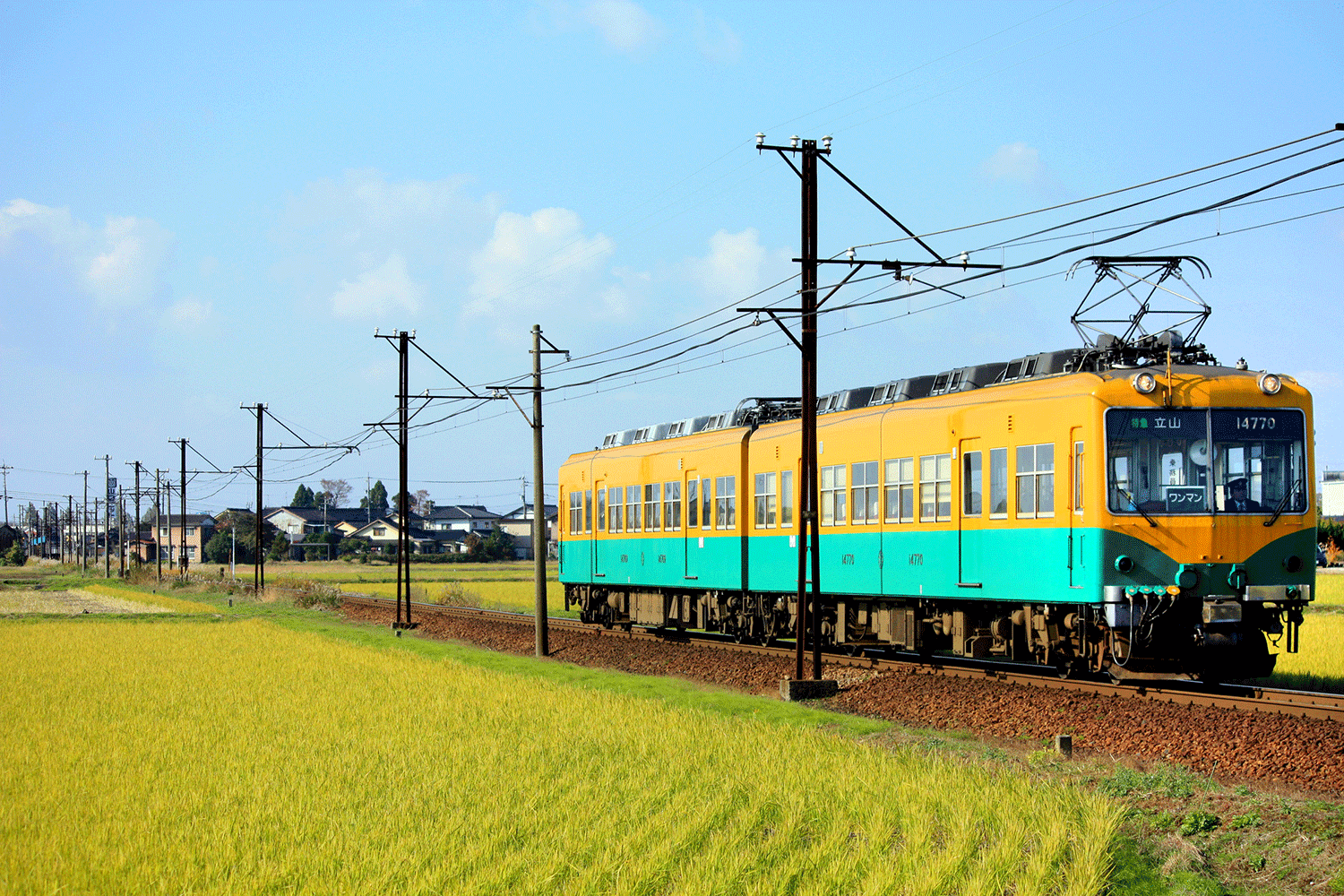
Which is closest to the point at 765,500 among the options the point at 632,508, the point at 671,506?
the point at 671,506

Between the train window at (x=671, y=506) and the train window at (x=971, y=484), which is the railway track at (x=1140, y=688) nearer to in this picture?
the train window at (x=971, y=484)

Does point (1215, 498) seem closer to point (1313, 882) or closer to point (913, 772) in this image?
point (913, 772)

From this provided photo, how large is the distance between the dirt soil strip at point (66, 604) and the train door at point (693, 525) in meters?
25.8

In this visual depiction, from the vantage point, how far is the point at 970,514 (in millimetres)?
17625

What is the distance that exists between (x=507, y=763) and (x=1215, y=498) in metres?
8.54

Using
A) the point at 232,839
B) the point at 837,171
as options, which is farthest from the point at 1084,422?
the point at 232,839

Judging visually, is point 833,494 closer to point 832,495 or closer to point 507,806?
point 832,495

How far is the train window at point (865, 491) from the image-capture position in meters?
20.2

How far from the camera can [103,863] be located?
895 centimetres

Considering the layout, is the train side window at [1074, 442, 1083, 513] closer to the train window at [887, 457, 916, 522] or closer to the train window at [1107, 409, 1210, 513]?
the train window at [1107, 409, 1210, 513]

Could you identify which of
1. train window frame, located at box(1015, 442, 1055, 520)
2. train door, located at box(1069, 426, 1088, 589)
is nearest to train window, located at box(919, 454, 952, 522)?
train window frame, located at box(1015, 442, 1055, 520)

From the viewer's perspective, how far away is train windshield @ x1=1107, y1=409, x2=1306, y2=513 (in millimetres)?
15203

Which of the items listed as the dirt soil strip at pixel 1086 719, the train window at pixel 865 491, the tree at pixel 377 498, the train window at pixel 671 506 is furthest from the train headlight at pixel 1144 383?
the tree at pixel 377 498

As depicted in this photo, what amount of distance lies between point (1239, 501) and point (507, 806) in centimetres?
937
